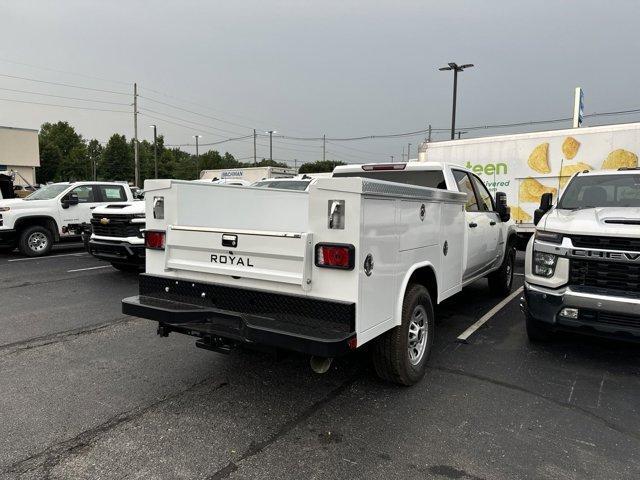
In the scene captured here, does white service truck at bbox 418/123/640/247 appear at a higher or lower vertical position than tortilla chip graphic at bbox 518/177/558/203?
higher

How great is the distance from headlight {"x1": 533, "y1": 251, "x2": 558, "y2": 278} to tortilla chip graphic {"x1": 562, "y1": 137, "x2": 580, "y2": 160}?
675cm

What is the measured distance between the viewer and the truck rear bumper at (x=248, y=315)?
3.02 m

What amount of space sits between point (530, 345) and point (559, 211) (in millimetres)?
1599

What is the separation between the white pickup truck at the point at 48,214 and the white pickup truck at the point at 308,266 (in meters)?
8.52

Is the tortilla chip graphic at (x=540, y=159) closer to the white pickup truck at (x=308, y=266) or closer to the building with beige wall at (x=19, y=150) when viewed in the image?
the white pickup truck at (x=308, y=266)

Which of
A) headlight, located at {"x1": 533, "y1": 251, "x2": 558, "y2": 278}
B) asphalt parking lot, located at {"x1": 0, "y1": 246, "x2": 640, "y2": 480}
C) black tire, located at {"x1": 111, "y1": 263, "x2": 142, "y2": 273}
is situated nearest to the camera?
asphalt parking lot, located at {"x1": 0, "y1": 246, "x2": 640, "y2": 480}

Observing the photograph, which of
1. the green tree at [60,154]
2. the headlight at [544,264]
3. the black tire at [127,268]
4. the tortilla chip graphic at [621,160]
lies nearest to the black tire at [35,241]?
the black tire at [127,268]

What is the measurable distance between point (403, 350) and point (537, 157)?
28.6 feet

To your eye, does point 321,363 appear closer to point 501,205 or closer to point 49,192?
point 501,205

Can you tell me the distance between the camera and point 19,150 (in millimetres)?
46188

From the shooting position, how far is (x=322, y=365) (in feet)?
10.5

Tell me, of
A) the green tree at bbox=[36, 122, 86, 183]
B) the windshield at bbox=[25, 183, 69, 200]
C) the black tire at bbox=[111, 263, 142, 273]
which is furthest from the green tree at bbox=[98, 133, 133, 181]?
the black tire at bbox=[111, 263, 142, 273]

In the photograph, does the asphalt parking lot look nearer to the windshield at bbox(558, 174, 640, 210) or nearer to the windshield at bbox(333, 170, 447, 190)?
the windshield at bbox(558, 174, 640, 210)

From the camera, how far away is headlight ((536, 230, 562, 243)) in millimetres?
4457
